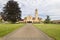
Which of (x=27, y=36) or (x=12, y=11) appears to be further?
(x=12, y=11)

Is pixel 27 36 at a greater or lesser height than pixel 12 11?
lesser

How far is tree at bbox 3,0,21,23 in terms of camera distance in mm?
92062

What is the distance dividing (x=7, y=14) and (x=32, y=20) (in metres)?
78.0

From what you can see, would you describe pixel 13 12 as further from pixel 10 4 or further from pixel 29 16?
pixel 29 16

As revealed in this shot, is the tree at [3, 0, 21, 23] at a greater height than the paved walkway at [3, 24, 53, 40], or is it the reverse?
the tree at [3, 0, 21, 23]

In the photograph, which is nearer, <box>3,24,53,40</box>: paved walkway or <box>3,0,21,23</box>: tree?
<box>3,24,53,40</box>: paved walkway

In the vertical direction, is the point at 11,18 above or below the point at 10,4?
below

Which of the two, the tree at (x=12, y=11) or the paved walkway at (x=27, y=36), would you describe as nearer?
the paved walkway at (x=27, y=36)

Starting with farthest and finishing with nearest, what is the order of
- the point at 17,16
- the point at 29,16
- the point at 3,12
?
1. the point at 29,16
2. the point at 3,12
3. the point at 17,16

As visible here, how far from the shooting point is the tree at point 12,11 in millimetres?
92062

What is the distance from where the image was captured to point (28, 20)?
172875mm

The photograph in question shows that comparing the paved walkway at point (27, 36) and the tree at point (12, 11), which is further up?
the tree at point (12, 11)

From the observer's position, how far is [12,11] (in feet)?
312

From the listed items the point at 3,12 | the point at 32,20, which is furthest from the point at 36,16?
the point at 3,12
